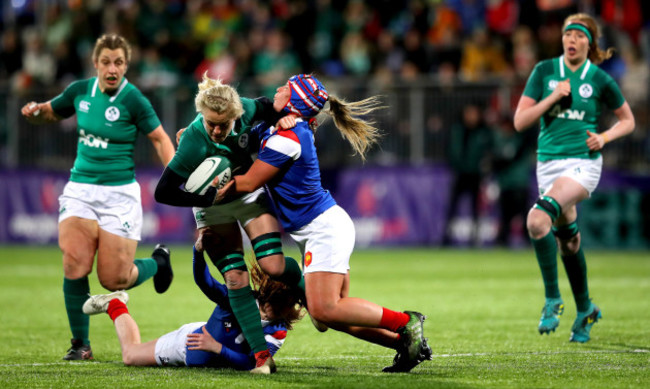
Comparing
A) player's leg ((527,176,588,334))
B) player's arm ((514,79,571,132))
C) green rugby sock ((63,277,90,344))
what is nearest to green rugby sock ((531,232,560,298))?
player's leg ((527,176,588,334))

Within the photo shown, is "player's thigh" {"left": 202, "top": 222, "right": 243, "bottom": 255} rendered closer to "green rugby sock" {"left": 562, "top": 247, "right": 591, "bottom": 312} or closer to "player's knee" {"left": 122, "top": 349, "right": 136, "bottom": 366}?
"player's knee" {"left": 122, "top": 349, "right": 136, "bottom": 366}

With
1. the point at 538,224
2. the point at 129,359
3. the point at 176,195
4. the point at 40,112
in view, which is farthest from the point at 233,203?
the point at 538,224

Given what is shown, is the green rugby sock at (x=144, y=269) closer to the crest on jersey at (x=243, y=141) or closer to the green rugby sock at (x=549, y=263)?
the crest on jersey at (x=243, y=141)

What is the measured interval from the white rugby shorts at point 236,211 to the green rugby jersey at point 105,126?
3.90 ft

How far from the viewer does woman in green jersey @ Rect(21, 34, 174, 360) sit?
7398 millimetres

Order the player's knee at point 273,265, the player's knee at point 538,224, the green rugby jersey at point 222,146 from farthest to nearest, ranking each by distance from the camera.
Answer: the player's knee at point 538,224 < the player's knee at point 273,265 < the green rugby jersey at point 222,146

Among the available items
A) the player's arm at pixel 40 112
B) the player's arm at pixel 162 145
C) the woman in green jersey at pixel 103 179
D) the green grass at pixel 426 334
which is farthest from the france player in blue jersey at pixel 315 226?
the player's arm at pixel 40 112

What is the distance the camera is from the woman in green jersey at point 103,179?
291 inches

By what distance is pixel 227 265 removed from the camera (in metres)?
6.59

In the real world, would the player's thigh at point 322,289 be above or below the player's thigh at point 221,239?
below

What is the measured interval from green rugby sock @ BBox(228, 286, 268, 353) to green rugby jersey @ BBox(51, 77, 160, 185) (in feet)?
5.69

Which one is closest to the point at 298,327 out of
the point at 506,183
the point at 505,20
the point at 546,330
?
the point at 546,330

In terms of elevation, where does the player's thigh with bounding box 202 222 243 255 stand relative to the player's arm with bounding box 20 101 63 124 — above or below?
below

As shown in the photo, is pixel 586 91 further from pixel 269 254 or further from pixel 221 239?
pixel 221 239
